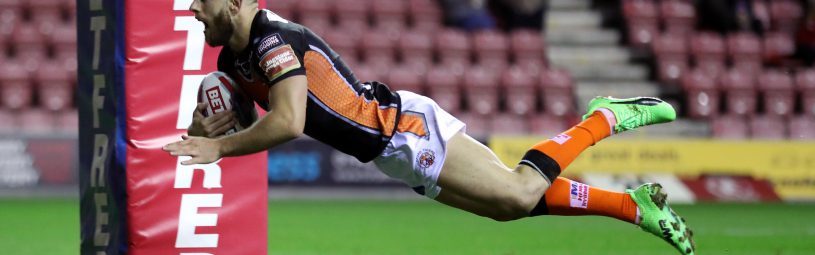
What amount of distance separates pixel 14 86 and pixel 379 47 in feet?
14.4

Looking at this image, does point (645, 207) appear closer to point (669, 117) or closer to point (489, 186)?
point (669, 117)

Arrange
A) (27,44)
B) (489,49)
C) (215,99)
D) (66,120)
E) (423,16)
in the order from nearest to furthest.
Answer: (215,99), (66,120), (27,44), (489,49), (423,16)

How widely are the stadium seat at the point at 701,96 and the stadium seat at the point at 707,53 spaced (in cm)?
76

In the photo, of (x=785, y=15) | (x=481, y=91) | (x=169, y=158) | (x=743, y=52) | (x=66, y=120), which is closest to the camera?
(x=169, y=158)

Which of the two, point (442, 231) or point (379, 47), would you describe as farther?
point (379, 47)

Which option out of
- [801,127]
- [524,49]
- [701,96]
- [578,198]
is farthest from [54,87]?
[578,198]

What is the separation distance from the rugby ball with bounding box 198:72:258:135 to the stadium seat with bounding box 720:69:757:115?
40.4 feet

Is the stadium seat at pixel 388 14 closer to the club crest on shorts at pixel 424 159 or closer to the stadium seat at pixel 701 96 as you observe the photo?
the stadium seat at pixel 701 96

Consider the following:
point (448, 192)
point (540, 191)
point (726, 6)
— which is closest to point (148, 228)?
point (448, 192)

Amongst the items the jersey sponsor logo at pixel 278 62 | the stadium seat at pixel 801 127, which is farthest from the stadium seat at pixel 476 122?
the jersey sponsor logo at pixel 278 62

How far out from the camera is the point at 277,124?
460cm

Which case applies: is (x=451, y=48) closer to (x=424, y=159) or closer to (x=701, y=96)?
(x=701, y=96)

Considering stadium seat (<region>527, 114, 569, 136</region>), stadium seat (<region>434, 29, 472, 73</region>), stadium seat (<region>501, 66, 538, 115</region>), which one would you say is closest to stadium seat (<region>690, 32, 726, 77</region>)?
stadium seat (<region>501, 66, 538, 115</region>)

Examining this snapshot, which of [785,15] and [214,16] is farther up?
[214,16]
